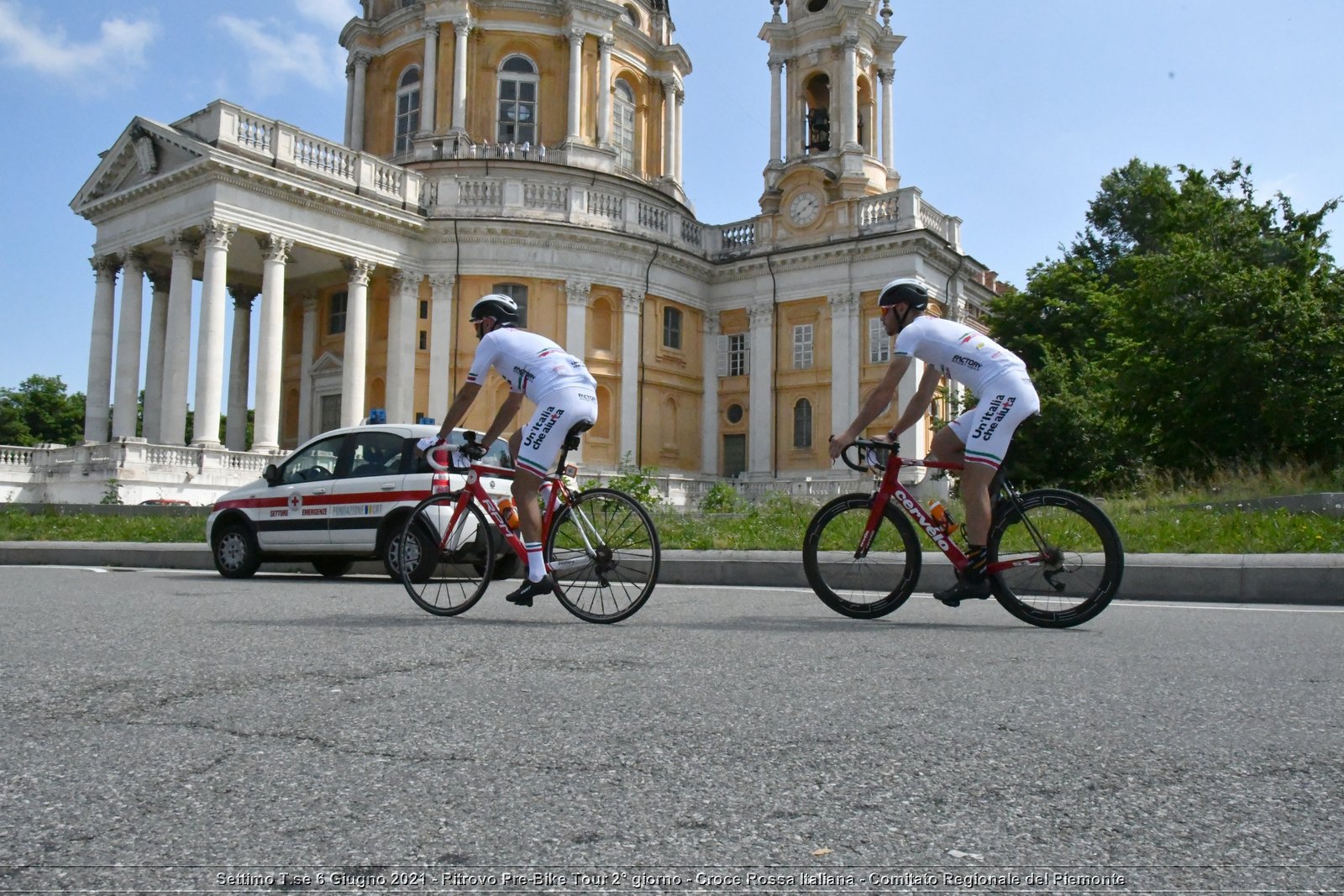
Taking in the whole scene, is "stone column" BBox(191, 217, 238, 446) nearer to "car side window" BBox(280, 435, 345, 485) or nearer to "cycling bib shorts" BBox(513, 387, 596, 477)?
"car side window" BBox(280, 435, 345, 485)

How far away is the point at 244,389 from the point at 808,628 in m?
40.8

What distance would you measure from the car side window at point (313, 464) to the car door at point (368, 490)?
25 centimetres

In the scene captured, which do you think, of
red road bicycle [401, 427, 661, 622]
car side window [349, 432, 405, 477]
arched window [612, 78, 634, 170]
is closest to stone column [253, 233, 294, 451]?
arched window [612, 78, 634, 170]

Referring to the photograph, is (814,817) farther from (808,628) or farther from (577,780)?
(808,628)

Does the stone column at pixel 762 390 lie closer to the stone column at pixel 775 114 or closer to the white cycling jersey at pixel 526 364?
the stone column at pixel 775 114

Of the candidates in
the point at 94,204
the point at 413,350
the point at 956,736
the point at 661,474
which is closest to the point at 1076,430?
the point at 661,474

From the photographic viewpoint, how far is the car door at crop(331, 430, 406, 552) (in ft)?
37.1

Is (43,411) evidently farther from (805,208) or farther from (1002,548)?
(1002,548)

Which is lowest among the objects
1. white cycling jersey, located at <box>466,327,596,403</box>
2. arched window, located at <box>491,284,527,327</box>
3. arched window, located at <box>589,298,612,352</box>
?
white cycling jersey, located at <box>466,327,596,403</box>

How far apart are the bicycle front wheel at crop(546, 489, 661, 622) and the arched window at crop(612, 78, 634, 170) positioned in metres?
42.5

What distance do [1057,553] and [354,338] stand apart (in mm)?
34294

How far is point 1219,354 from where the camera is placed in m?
19.6

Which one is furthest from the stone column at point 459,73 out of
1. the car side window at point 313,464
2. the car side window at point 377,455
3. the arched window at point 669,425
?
the car side window at point 377,455

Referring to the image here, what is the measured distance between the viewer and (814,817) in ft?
7.80
